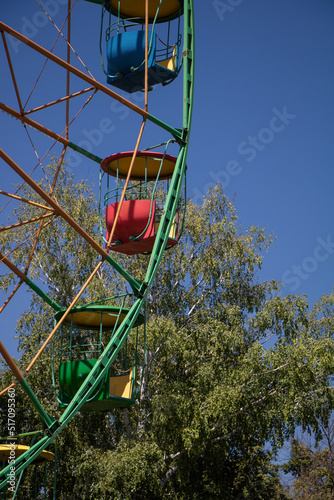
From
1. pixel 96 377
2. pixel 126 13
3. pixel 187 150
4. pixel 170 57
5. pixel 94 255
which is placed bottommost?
pixel 96 377

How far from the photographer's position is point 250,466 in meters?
26.7

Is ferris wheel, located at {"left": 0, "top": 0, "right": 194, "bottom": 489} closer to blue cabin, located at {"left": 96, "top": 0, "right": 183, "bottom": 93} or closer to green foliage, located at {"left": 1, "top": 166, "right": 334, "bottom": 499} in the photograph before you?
blue cabin, located at {"left": 96, "top": 0, "right": 183, "bottom": 93}

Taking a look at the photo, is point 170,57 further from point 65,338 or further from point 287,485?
point 287,485

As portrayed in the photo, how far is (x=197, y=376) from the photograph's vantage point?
73.6 feet

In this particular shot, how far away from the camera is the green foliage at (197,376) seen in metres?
21.3

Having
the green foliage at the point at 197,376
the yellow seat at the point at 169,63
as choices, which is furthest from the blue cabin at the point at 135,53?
the green foliage at the point at 197,376

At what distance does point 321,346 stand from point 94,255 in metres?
8.68

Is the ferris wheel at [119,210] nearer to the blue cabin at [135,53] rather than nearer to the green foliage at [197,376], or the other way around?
the blue cabin at [135,53]

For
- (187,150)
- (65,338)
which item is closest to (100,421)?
(65,338)

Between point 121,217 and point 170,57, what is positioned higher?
point 170,57

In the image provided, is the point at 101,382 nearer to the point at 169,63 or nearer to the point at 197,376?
the point at 169,63

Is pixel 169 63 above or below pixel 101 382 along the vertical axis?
above

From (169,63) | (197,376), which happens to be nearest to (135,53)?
(169,63)

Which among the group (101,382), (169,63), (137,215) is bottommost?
(101,382)
